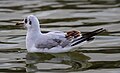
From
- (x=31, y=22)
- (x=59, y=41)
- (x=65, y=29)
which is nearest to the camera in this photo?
(x=59, y=41)

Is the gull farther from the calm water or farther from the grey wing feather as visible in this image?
the calm water

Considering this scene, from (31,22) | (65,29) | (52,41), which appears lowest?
(65,29)

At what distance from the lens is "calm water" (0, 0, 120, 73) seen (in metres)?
11.8

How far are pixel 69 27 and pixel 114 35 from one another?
1.71m

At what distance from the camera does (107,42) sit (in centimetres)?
1404

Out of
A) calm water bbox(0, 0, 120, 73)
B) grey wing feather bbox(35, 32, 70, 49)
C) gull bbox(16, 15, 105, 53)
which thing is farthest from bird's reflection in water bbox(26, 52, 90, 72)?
grey wing feather bbox(35, 32, 70, 49)

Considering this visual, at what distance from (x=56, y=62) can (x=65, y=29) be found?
3463 mm

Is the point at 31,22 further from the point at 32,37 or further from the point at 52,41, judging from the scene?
the point at 52,41

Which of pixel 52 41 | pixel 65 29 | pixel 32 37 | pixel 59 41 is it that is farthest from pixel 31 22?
pixel 65 29

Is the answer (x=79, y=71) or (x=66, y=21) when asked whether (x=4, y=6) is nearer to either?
(x=66, y=21)

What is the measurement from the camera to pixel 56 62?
1232cm

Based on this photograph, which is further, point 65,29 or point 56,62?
point 65,29

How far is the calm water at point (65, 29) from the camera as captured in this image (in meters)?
11.8

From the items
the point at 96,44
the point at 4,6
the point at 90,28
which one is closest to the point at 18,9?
the point at 4,6
